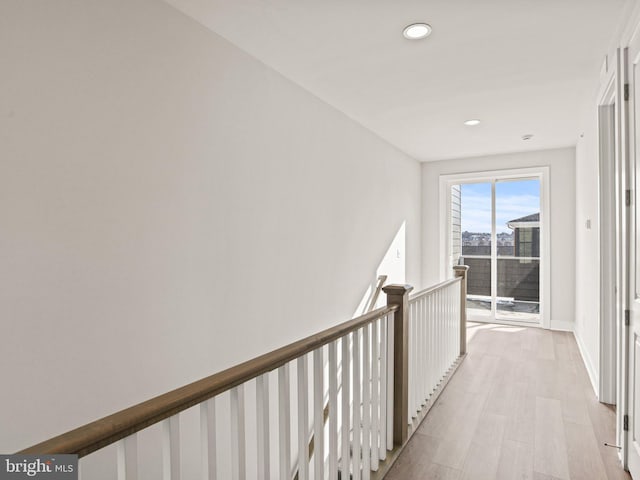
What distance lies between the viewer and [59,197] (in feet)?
5.25

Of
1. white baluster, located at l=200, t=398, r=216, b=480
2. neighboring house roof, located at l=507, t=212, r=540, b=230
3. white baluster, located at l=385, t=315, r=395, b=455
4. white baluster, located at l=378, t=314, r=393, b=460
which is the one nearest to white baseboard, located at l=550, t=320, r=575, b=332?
neighboring house roof, located at l=507, t=212, r=540, b=230

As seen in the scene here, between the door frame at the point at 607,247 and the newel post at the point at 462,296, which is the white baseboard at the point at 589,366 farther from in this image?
the newel post at the point at 462,296

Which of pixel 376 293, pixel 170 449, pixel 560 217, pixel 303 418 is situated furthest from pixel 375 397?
pixel 560 217

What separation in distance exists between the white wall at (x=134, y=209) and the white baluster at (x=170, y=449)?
2.96 ft

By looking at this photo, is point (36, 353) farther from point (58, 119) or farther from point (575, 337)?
point (575, 337)

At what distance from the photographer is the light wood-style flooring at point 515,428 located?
218 cm

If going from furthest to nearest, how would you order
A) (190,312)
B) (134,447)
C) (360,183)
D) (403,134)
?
(403,134)
(360,183)
(190,312)
(134,447)

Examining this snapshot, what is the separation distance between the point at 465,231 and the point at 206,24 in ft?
16.5

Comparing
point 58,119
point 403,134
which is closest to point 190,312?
point 58,119

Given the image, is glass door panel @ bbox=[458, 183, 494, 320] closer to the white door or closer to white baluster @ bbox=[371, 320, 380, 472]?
the white door

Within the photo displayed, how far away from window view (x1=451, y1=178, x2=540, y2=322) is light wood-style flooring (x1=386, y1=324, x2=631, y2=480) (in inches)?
70.9

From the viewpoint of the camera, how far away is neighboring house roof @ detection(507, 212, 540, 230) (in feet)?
18.5

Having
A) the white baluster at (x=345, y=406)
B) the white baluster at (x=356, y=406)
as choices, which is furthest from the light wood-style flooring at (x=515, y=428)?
the white baluster at (x=345, y=406)

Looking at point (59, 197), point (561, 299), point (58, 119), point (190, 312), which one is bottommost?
point (561, 299)
